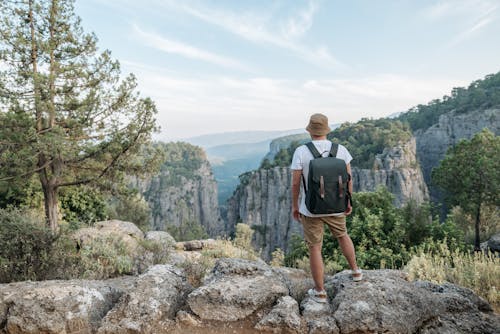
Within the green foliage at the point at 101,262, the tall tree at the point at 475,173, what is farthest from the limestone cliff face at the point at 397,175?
the green foliage at the point at 101,262

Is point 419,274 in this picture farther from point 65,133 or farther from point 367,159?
point 367,159

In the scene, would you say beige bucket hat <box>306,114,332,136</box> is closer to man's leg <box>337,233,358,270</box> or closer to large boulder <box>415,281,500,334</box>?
man's leg <box>337,233,358,270</box>

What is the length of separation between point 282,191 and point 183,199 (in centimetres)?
5299

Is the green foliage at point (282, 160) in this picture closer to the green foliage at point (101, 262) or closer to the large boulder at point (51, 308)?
the green foliage at point (101, 262)

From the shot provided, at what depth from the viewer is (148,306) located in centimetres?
348

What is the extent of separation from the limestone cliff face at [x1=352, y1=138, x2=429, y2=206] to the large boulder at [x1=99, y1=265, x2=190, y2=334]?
59232 millimetres

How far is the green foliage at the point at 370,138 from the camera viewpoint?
216 ft

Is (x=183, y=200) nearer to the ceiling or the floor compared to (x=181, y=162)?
nearer to the floor

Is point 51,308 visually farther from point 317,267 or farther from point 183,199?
point 183,199

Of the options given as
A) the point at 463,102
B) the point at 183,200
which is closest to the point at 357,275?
the point at 463,102

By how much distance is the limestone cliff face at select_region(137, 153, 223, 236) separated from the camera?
10669 centimetres

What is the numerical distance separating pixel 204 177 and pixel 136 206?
96.1 meters

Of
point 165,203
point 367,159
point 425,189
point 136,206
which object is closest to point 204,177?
point 165,203

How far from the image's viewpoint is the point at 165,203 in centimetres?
11081
